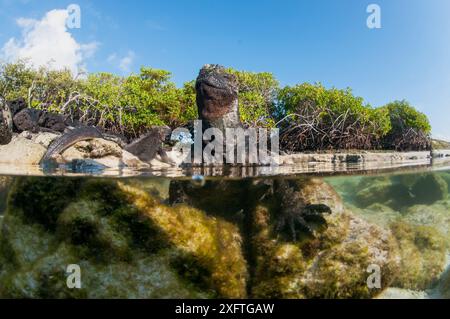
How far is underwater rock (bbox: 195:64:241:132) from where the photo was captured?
787cm

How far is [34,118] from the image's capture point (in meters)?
13.6

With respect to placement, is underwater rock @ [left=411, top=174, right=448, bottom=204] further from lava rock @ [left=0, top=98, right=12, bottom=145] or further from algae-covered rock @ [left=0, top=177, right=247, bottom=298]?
lava rock @ [left=0, top=98, right=12, bottom=145]

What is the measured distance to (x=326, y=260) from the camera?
4.48 meters

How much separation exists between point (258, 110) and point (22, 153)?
14414mm

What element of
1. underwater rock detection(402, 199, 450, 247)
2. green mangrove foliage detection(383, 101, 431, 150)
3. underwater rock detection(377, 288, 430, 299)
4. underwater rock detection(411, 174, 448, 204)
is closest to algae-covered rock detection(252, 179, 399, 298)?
underwater rock detection(377, 288, 430, 299)

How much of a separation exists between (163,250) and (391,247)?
325 cm

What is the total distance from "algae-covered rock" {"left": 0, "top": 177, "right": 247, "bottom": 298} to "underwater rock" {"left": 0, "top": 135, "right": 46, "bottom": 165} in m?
4.61

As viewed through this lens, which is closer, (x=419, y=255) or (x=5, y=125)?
(x=419, y=255)

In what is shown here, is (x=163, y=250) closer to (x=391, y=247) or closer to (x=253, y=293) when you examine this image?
(x=253, y=293)

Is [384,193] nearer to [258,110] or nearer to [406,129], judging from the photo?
[258,110]

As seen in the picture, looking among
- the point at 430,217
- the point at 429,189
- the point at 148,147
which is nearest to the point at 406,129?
the point at 429,189

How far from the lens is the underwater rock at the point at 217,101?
7871 millimetres

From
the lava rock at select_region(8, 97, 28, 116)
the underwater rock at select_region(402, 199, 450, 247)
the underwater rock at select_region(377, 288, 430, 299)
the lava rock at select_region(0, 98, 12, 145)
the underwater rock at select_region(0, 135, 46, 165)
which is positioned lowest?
the underwater rock at select_region(377, 288, 430, 299)
